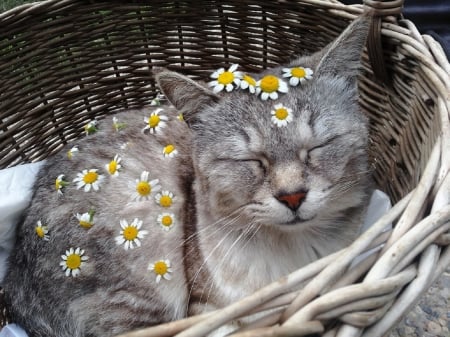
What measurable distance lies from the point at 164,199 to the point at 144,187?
0.23 ft

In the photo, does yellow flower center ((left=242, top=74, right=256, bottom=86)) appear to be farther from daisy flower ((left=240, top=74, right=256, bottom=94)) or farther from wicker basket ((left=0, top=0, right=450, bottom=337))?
wicker basket ((left=0, top=0, right=450, bottom=337))

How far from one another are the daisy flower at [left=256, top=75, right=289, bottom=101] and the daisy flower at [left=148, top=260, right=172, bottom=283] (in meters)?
0.56

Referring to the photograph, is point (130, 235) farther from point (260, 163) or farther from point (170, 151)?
point (260, 163)

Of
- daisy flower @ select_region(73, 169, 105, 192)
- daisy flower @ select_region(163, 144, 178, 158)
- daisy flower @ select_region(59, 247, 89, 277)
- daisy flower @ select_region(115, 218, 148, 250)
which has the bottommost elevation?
daisy flower @ select_region(59, 247, 89, 277)

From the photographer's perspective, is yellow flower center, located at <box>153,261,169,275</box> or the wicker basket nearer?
the wicker basket

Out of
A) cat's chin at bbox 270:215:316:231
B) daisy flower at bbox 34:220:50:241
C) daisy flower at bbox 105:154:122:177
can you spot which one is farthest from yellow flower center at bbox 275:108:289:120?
daisy flower at bbox 34:220:50:241

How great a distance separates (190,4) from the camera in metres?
2.06

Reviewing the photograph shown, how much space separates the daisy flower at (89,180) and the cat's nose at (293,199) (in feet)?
2.15

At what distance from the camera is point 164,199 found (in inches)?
60.6

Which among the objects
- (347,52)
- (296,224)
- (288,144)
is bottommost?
(296,224)

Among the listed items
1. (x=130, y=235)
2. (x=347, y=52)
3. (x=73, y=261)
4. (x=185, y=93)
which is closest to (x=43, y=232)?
(x=73, y=261)

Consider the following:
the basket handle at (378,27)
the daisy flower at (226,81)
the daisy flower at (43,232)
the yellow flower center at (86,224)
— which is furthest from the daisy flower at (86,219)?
the basket handle at (378,27)

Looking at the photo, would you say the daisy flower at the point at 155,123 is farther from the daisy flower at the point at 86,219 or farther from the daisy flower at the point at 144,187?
the daisy flower at the point at 86,219

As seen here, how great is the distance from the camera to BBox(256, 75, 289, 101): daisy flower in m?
1.30
